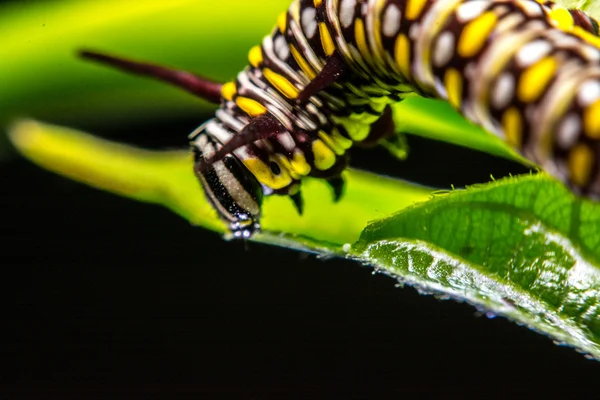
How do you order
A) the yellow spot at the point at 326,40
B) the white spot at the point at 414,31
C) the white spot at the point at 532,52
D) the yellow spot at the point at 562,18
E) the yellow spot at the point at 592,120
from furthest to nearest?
1. the yellow spot at the point at 326,40
2. the white spot at the point at 414,31
3. the yellow spot at the point at 562,18
4. the white spot at the point at 532,52
5. the yellow spot at the point at 592,120

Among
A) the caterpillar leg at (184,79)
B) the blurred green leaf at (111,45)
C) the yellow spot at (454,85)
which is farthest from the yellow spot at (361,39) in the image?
the blurred green leaf at (111,45)

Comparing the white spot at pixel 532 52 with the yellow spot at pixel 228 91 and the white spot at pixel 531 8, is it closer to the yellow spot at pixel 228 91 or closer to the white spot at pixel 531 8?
the white spot at pixel 531 8

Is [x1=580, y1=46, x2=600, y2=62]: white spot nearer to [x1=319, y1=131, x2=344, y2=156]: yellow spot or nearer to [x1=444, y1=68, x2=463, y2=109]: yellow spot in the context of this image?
[x1=444, y1=68, x2=463, y2=109]: yellow spot

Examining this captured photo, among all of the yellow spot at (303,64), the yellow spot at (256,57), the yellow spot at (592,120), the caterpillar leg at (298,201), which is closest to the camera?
the yellow spot at (592,120)

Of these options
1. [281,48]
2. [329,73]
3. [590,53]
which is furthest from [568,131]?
[281,48]

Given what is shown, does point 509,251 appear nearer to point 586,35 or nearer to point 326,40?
point 586,35

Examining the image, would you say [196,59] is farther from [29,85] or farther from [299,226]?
[299,226]
